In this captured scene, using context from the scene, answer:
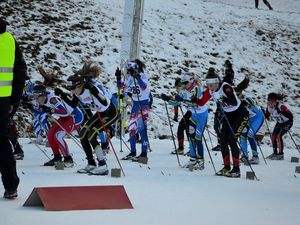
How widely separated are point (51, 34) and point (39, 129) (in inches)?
331

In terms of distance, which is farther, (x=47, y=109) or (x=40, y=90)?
(x=47, y=109)

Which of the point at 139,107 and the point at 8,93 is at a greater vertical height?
the point at 8,93

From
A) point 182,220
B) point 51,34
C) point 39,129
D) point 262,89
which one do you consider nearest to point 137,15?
point 39,129

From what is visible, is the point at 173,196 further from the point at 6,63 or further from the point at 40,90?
the point at 40,90

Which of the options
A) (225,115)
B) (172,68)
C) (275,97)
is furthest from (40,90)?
(172,68)

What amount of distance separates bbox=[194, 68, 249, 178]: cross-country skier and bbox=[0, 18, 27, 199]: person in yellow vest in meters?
3.99

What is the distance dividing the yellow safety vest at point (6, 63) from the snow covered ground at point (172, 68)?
122 cm

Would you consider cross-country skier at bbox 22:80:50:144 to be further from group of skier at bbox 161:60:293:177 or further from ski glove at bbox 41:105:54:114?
group of skier at bbox 161:60:293:177

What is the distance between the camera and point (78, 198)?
5992 mm

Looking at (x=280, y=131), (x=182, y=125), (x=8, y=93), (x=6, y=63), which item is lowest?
(x=280, y=131)

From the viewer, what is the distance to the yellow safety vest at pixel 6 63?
6.11 m

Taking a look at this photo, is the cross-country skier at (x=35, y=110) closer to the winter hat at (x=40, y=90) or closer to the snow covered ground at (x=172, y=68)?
the snow covered ground at (x=172, y=68)

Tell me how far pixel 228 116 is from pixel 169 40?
50.9 ft

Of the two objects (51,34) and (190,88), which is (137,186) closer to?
(190,88)
